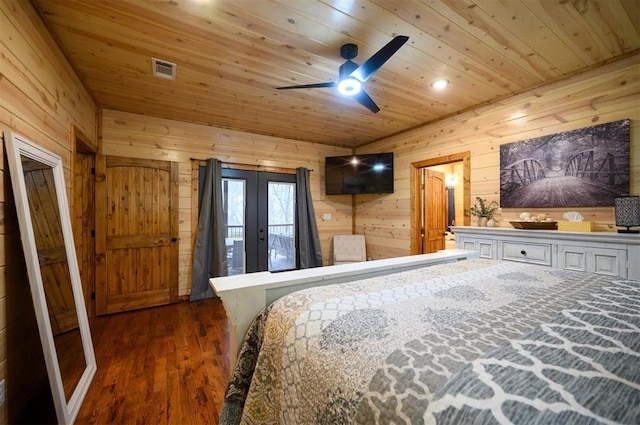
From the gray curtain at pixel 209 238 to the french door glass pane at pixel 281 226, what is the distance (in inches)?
33.2

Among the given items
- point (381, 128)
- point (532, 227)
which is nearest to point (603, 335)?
point (532, 227)

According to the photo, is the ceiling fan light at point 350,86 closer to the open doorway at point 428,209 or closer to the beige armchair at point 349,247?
the open doorway at point 428,209

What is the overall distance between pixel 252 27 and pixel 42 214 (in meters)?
1.95

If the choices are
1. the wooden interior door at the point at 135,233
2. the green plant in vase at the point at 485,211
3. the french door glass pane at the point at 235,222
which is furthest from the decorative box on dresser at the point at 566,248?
the wooden interior door at the point at 135,233

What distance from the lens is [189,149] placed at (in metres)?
3.80

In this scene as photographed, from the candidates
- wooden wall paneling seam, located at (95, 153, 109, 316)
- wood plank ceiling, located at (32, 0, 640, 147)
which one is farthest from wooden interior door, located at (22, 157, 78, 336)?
wooden wall paneling seam, located at (95, 153, 109, 316)

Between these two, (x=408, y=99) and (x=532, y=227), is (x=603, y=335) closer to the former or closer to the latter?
(x=532, y=227)

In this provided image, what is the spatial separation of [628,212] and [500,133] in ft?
4.61

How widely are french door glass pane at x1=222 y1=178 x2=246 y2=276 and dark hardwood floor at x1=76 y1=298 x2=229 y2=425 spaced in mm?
990

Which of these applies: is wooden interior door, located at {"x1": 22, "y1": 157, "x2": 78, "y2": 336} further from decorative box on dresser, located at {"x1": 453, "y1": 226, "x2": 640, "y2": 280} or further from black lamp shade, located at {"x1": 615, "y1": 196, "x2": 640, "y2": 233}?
black lamp shade, located at {"x1": 615, "y1": 196, "x2": 640, "y2": 233}

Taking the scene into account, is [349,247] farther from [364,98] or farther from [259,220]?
[364,98]

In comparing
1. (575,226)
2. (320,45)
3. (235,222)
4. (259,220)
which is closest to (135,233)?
(235,222)

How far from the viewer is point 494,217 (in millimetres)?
3148

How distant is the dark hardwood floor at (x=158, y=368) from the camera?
5.53 feet
